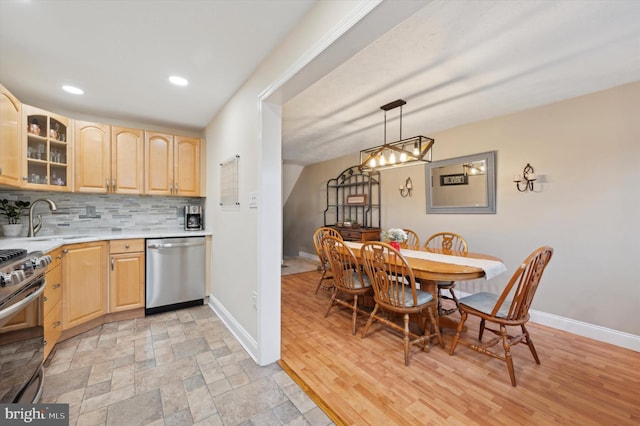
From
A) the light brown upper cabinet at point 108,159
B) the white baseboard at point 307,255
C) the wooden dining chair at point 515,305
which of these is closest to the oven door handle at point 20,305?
the light brown upper cabinet at point 108,159

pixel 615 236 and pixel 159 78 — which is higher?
pixel 159 78

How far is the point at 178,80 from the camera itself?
90.0 inches

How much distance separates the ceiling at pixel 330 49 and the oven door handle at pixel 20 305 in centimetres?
165

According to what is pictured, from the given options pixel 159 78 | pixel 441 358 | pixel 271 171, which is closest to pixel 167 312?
pixel 271 171

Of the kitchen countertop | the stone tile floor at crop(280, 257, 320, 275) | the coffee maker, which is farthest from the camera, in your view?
the stone tile floor at crop(280, 257, 320, 275)

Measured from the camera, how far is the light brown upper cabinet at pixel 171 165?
3154 mm

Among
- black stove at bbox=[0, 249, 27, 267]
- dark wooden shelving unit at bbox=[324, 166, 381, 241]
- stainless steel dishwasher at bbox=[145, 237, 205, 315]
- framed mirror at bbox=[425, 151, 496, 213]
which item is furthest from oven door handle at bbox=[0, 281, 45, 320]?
framed mirror at bbox=[425, 151, 496, 213]

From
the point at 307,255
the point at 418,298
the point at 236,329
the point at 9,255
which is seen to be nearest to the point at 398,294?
the point at 418,298

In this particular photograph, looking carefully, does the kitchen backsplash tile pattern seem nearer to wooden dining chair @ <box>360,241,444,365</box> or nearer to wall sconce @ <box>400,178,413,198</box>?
wooden dining chair @ <box>360,241,444,365</box>

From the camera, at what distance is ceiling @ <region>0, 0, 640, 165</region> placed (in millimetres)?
1487

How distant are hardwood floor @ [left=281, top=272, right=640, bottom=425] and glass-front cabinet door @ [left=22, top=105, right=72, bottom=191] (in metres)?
2.84

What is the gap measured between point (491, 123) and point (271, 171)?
2.85 metres

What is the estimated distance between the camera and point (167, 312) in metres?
2.97

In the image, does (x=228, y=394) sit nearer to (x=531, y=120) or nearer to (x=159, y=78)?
(x=159, y=78)
